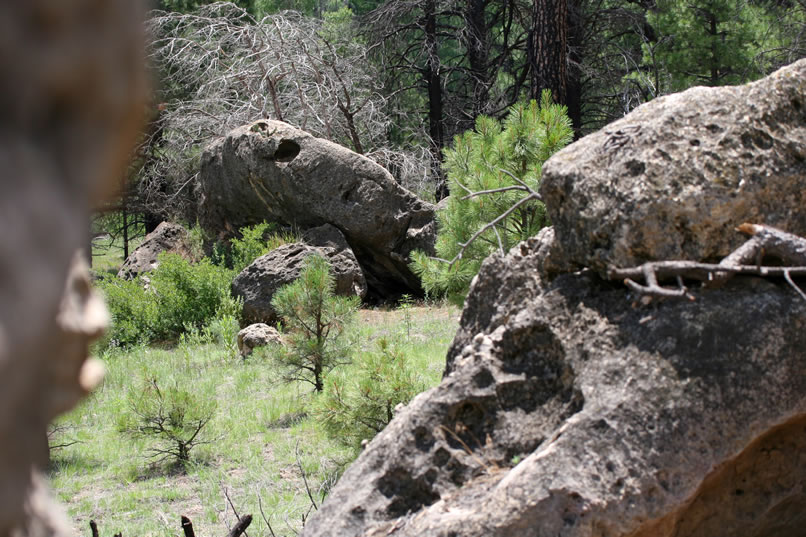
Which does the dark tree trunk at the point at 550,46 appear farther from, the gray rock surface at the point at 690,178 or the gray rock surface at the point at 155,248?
the gray rock surface at the point at 155,248

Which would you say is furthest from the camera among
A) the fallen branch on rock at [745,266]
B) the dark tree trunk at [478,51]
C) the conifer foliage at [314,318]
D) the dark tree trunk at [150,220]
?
the dark tree trunk at [150,220]

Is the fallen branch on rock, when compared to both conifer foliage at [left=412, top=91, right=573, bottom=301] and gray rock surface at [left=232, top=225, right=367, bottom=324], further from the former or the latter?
gray rock surface at [left=232, top=225, right=367, bottom=324]

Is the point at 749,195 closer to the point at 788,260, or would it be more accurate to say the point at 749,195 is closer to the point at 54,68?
the point at 788,260

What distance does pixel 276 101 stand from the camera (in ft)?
46.4

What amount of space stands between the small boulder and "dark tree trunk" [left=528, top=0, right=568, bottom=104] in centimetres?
416

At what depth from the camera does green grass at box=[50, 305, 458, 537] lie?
4816 mm

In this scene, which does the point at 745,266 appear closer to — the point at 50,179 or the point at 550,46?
the point at 50,179

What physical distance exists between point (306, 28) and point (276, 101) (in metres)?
2.55

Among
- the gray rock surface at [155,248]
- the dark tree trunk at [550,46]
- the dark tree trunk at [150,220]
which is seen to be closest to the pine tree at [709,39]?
the dark tree trunk at [550,46]

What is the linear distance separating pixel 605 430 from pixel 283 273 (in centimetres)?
844

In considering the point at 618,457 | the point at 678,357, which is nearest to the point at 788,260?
the point at 678,357

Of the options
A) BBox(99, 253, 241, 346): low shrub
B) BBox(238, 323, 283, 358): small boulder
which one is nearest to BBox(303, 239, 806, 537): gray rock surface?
BBox(238, 323, 283, 358): small boulder

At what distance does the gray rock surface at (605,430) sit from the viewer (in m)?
2.11

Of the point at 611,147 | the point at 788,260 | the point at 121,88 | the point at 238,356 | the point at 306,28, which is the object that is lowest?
the point at 238,356
